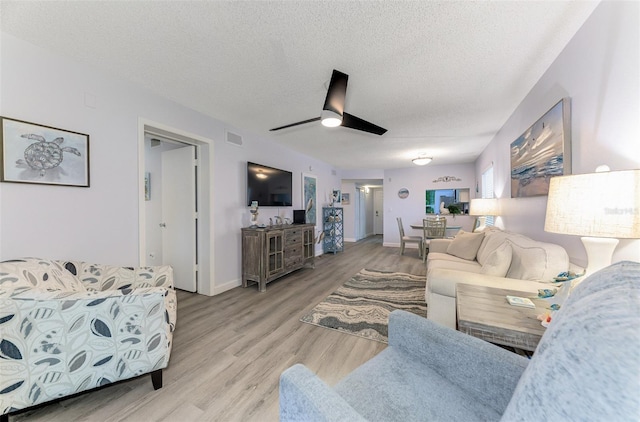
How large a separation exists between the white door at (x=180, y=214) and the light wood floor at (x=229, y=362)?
373mm

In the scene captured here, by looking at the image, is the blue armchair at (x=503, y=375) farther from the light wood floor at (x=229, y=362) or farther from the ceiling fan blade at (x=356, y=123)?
the ceiling fan blade at (x=356, y=123)

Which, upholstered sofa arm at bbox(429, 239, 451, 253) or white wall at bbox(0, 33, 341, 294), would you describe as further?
upholstered sofa arm at bbox(429, 239, 451, 253)

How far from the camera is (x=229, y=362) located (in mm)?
1854

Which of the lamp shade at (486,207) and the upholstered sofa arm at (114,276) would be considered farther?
the lamp shade at (486,207)

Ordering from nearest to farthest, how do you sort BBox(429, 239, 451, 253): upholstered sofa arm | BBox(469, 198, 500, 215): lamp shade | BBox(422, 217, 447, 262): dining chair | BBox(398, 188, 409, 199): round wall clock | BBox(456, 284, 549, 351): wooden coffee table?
BBox(456, 284, 549, 351): wooden coffee table, BBox(469, 198, 500, 215): lamp shade, BBox(429, 239, 451, 253): upholstered sofa arm, BBox(422, 217, 447, 262): dining chair, BBox(398, 188, 409, 199): round wall clock

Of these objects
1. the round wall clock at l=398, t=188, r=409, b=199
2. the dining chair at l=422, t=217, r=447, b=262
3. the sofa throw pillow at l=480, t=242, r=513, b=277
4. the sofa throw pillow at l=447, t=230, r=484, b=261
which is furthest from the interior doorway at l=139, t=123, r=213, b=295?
the round wall clock at l=398, t=188, r=409, b=199

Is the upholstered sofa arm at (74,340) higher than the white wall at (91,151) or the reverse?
the reverse

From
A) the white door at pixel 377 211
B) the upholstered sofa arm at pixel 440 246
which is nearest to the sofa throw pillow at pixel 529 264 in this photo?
the upholstered sofa arm at pixel 440 246

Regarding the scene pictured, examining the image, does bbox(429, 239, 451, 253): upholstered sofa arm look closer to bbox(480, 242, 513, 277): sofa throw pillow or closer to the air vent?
bbox(480, 242, 513, 277): sofa throw pillow

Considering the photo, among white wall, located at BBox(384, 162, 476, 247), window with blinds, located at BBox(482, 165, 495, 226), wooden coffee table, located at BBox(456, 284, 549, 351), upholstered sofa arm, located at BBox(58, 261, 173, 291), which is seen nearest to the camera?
wooden coffee table, located at BBox(456, 284, 549, 351)

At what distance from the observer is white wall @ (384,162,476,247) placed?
21.4 feet

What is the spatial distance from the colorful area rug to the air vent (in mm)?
2677

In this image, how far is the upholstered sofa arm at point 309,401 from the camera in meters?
0.65

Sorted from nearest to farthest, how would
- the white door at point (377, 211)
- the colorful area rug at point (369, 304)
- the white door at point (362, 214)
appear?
the colorful area rug at point (369, 304)
the white door at point (362, 214)
the white door at point (377, 211)
